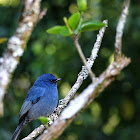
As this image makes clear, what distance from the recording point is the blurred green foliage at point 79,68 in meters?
5.11

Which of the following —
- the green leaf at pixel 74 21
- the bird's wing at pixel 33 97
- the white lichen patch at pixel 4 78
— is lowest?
the green leaf at pixel 74 21

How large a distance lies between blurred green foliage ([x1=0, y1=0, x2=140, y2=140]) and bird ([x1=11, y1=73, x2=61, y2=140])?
1.57 ft

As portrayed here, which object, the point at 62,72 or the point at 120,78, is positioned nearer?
the point at 62,72

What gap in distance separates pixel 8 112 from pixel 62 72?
123cm

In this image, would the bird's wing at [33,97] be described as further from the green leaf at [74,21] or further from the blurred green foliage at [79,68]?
the green leaf at [74,21]

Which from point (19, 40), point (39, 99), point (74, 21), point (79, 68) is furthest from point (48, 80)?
point (74, 21)

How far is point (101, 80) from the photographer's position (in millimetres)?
1257

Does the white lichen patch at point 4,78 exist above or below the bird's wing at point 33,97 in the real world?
below

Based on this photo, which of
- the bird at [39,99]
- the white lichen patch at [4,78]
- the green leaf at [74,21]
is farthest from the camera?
the bird at [39,99]

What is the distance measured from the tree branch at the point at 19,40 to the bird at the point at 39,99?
1.59 meters

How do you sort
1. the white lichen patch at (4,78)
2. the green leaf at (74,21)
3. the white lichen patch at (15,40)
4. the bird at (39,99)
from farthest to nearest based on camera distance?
the bird at (39,99) → the white lichen patch at (15,40) → the white lichen patch at (4,78) → the green leaf at (74,21)

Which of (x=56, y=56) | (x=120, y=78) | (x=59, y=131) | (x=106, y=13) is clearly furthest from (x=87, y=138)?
(x=59, y=131)

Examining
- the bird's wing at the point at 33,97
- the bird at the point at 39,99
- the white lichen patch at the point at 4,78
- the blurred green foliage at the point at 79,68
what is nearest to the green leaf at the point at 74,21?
the white lichen patch at the point at 4,78

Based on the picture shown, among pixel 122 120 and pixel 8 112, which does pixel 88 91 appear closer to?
pixel 8 112
